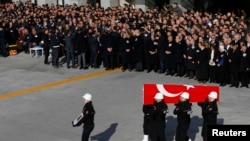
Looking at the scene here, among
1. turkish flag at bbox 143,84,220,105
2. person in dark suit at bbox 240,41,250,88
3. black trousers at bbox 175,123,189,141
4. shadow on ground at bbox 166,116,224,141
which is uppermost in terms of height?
person in dark suit at bbox 240,41,250,88

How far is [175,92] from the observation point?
45.7 ft

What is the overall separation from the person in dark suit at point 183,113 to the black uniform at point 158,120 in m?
0.37

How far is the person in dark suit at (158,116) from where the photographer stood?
1278 cm

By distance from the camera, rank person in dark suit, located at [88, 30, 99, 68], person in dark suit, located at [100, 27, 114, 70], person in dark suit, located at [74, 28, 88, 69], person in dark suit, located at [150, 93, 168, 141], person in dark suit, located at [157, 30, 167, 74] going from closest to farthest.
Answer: person in dark suit, located at [150, 93, 168, 141]
person in dark suit, located at [157, 30, 167, 74]
person in dark suit, located at [100, 27, 114, 70]
person in dark suit, located at [88, 30, 99, 68]
person in dark suit, located at [74, 28, 88, 69]

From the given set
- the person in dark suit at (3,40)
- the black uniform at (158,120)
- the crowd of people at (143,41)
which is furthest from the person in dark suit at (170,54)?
the person in dark suit at (3,40)

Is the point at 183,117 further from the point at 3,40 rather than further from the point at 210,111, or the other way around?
the point at 3,40

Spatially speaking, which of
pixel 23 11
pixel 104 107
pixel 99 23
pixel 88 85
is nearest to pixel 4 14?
pixel 23 11

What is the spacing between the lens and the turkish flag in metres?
13.4

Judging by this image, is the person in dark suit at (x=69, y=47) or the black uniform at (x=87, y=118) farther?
the person in dark suit at (x=69, y=47)

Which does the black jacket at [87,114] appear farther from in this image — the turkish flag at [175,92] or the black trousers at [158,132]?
the black trousers at [158,132]

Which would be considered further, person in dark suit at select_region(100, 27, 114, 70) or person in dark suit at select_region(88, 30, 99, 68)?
person in dark suit at select_region(88, 30, 99, 68)

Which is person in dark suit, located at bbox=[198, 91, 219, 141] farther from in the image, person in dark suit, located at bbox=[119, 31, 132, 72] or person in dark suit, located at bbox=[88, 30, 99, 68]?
person in dark suit, located at bbox=[88, 30, 99, 68]

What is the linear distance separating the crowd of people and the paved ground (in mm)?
545

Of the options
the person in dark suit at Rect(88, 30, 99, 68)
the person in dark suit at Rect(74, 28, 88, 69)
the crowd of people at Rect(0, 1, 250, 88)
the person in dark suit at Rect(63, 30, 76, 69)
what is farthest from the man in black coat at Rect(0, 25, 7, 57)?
the person in dark suit at Rect(88, 30, 99, 68)
